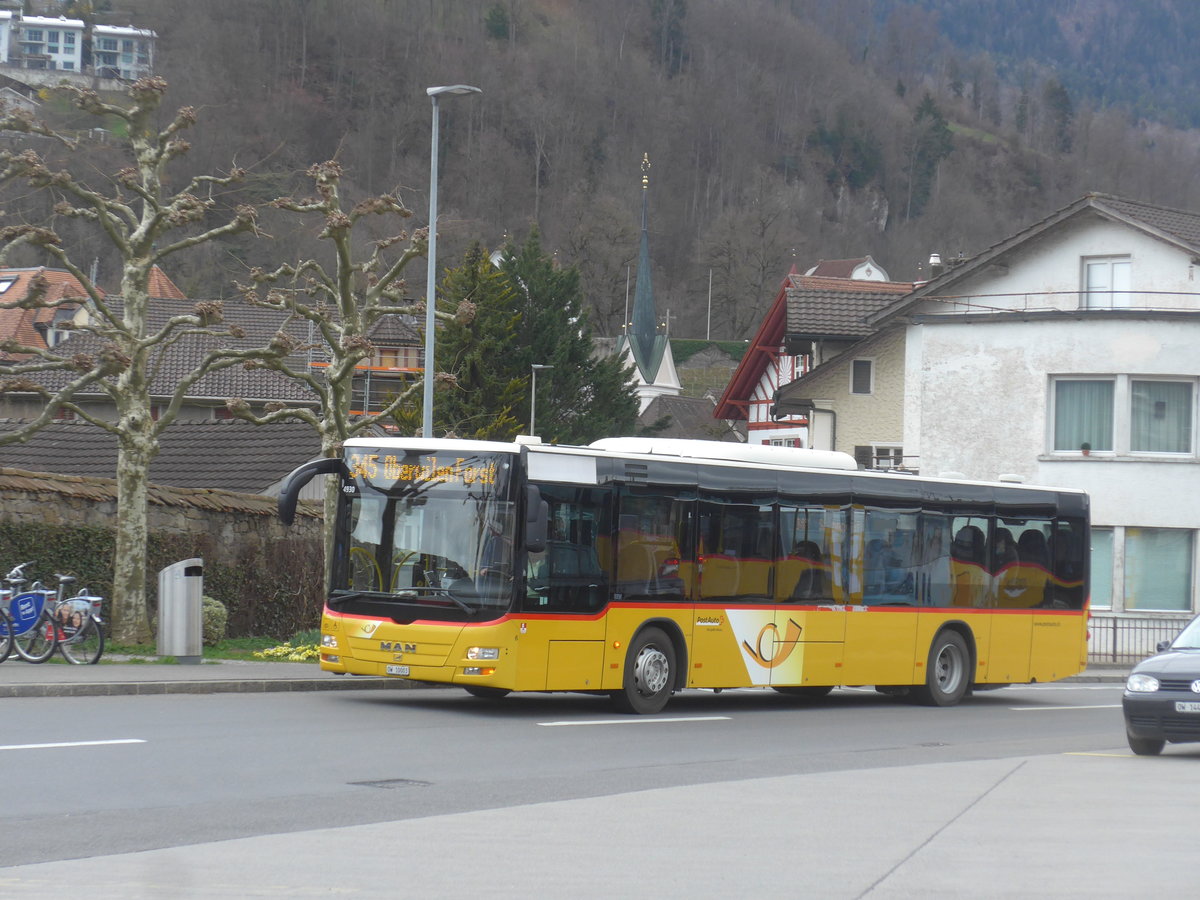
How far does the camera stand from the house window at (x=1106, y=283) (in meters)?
37.1

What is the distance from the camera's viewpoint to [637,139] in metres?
152

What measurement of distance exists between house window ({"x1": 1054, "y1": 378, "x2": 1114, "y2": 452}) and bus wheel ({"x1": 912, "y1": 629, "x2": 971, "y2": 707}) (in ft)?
51.7

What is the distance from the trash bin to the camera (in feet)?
65.6

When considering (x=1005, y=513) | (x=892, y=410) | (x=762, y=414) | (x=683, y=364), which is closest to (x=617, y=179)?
(x=683, y=364)

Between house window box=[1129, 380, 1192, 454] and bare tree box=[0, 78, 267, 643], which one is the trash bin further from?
house window box=[1129, 380, 1192, 454]

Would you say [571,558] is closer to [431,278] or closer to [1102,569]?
[431,278]

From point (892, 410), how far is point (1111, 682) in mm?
15083

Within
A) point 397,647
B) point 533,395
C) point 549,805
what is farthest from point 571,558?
point 533,395

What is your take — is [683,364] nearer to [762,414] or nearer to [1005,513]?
[762,414]

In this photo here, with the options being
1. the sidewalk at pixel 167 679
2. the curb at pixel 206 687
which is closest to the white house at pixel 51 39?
the sidewalk at pixel 167 679

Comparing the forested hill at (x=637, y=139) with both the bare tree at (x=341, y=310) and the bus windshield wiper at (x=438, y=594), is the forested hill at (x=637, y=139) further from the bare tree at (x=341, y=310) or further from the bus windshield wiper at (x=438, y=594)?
the bus windshield wiper at (x=438, y=594)

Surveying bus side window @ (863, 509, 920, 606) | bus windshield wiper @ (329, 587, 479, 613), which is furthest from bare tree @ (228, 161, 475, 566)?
bus side window @ (863, 509, 920, 606)

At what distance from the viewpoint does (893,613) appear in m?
20.5

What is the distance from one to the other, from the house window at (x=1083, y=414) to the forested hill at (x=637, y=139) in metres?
58.9
